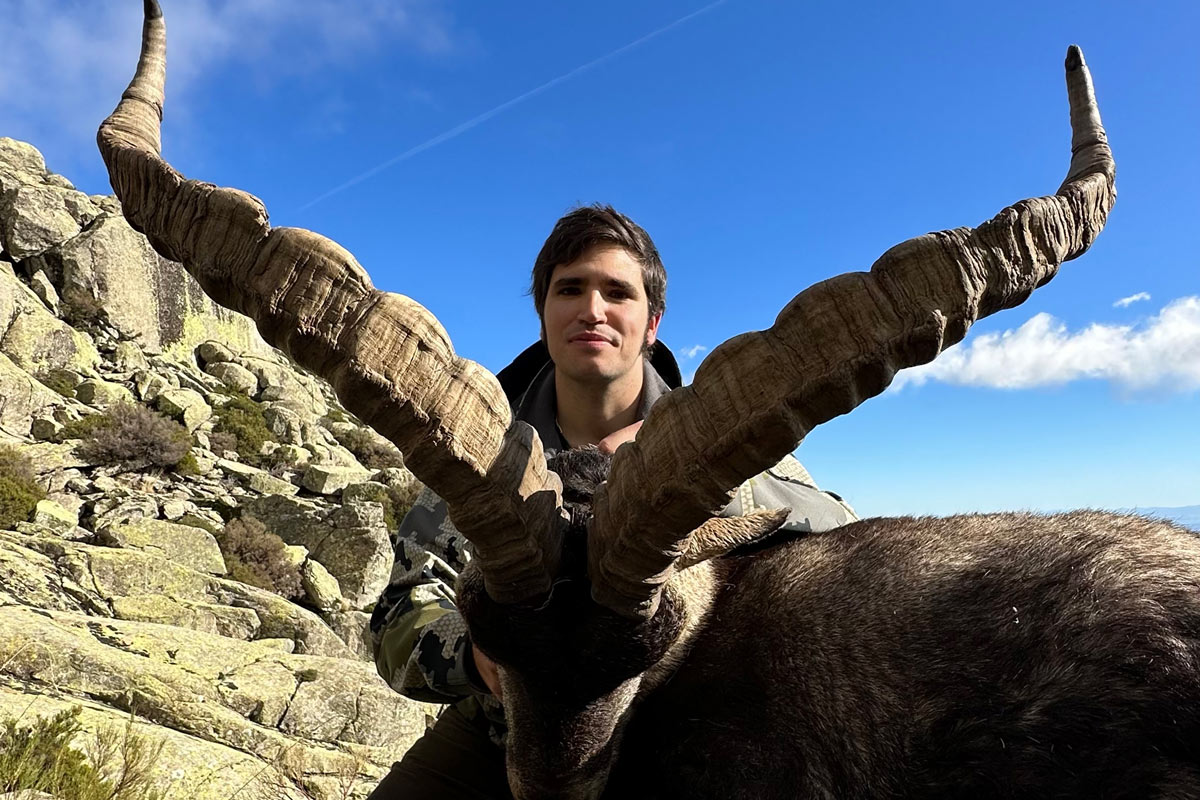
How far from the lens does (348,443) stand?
146 ft

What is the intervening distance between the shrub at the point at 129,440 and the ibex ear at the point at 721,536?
27197 mm

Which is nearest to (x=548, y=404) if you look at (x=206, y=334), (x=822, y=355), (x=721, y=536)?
(x=721, y=536)

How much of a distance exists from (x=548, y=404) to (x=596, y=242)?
1215 mm

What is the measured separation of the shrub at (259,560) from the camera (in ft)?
66.6

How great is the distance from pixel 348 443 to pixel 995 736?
44.4m

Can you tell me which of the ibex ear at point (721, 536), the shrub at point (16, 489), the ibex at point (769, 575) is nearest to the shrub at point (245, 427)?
the shrub at point (16, 489)

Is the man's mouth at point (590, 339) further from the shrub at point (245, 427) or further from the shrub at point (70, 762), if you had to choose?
the shrub at point (245, 427)

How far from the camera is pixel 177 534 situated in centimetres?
1944

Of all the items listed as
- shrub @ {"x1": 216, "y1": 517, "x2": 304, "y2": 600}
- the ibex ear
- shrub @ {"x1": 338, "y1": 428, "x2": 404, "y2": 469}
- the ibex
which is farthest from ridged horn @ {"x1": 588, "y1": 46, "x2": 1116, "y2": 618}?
shrub @ {"x1": 338, "y1": 428, "x2": 404, "y2": 469}

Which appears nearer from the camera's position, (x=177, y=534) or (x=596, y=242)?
(x=596, y=242)

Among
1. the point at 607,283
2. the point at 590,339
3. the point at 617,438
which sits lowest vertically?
the point at 617,438

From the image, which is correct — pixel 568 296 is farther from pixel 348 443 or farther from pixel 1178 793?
pixel 348 443

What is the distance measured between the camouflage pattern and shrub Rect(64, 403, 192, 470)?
24.6m

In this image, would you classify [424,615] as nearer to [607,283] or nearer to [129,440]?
[607,283]
